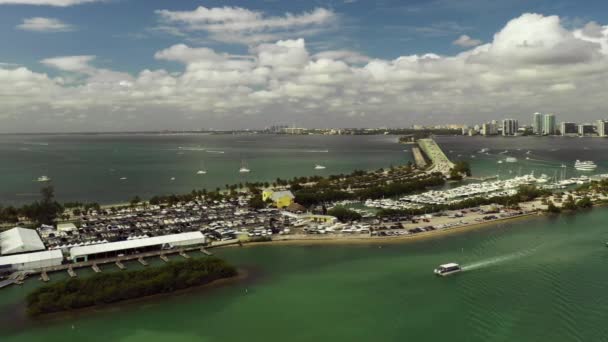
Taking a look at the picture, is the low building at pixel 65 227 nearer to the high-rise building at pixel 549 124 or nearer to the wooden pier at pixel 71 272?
the wooden pier at pixel 71 272

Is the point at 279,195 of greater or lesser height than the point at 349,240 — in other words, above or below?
above

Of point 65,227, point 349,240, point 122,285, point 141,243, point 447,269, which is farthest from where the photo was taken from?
point 65,227

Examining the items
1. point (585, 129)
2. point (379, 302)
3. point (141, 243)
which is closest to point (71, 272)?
point (141, 243)

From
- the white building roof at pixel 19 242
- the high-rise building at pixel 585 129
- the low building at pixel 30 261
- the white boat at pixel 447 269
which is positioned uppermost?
the high-rise building at pixel 585 129

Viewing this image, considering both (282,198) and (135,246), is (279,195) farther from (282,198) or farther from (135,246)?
(135,246)

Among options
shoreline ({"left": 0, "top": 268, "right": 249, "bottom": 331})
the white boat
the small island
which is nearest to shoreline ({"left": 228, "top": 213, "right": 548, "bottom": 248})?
the white boat

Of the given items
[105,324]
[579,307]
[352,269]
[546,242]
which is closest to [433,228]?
[546,242]

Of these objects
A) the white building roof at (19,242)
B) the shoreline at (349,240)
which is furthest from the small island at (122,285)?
the white building roof at (19,242)
